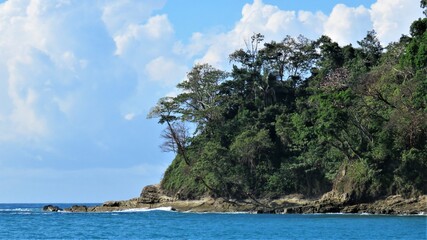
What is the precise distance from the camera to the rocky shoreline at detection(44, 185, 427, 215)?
5578 centimetres

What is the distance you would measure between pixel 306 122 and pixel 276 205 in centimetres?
960

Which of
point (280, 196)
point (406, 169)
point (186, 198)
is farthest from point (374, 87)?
point (186, 198)

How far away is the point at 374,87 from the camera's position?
60125mm

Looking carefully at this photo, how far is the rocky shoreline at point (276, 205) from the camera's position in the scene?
55781 mm

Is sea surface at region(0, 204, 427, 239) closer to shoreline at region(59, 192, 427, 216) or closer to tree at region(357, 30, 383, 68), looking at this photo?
shoreline at region(59, 192, 427, 216)

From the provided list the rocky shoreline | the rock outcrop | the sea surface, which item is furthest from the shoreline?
the sea surface

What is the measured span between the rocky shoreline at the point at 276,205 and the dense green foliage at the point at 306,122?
907 mm

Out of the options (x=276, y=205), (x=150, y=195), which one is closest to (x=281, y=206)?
(x=276, y=205)

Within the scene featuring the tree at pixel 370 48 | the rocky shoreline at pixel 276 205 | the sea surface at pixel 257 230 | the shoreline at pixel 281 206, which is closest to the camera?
the sea surface at pixel 257 230

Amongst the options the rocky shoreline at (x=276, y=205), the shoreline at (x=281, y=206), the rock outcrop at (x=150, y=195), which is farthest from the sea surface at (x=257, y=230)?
the rock outcrop at (x=150, y=195)

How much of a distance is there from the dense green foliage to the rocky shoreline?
Result: 91 centimetres

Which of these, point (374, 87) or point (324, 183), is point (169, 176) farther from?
point (374, 87)

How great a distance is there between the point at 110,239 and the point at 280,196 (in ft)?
109

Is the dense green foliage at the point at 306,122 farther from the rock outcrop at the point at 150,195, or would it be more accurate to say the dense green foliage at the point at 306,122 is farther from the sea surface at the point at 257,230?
the sea surface at the point at 257,230
